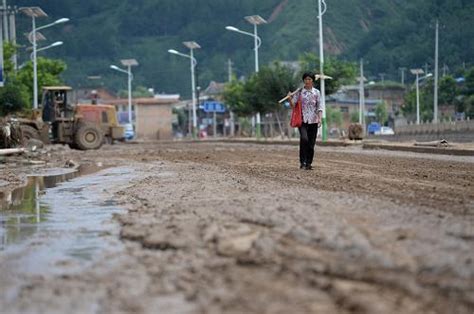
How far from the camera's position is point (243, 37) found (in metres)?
174

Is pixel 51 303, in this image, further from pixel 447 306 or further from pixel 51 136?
pixel 51 136

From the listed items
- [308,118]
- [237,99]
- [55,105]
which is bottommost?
[308,118]

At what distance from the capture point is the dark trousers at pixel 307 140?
16859 millimetres

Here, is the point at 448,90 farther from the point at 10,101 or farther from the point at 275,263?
the point at 275,263

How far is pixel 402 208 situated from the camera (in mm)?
8773

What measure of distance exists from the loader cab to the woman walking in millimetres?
26454

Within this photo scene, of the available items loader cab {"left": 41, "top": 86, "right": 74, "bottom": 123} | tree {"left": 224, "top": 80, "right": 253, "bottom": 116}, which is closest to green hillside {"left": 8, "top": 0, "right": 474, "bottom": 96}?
tree {"left": 224, "top": 80, "right": 253, "bottom": 116}

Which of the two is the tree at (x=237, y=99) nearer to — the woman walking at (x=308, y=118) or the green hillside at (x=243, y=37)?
the green hillside at (x=243, y=37)

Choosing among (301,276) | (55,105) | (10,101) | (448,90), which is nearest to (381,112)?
(448,90)

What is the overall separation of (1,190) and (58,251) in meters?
8.87

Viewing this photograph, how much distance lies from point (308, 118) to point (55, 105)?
26948mm

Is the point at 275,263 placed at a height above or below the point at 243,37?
below

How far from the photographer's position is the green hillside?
107500 mm

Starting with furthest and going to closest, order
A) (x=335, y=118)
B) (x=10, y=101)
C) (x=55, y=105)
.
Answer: (x=335, y=118) → (x=10, y=101) → (x=55, y=105)
